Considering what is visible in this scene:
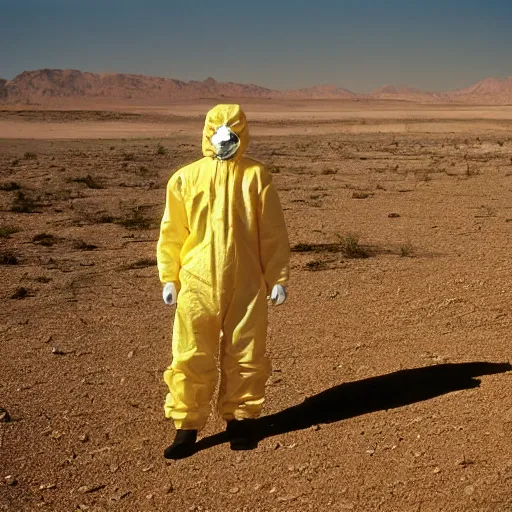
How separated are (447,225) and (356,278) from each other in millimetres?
3288

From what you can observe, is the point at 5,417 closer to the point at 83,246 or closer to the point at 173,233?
the point at 173,233

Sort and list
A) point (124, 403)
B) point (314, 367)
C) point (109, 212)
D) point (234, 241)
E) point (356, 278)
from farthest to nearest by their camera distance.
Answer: point (109, 212)
point (356, 278)
point (314, 367)
point (124, 403)
point (234, 241)

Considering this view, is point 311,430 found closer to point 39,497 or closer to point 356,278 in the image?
point 39,497

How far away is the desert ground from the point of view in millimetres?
4062

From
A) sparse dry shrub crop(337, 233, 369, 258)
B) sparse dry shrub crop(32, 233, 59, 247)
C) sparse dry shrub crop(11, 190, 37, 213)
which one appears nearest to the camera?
sparse dry shrub crop(337, 233, 369, 258)

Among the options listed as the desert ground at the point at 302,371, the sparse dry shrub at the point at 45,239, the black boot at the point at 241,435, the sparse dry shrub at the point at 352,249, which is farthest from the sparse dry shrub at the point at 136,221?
the black boot at the point at 241,435

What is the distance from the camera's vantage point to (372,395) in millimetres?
5156

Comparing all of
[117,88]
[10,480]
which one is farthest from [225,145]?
[117,88]

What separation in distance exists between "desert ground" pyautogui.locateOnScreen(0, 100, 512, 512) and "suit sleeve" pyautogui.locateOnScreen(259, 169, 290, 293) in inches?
36.0

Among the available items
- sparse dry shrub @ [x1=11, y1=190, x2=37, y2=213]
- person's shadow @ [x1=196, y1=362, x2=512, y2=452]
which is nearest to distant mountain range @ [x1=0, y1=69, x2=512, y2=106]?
sparse dry shrub @ [x1=11, y1=190, x2=37, y2=213]

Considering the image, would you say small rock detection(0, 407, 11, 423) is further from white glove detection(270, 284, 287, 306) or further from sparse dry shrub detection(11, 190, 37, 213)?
sparse dry shrub detection(11, 190, 37, 213)

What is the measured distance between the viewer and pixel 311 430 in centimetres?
467

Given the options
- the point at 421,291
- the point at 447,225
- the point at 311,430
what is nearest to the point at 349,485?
the point at 311,430

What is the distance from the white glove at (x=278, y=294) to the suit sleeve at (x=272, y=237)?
0.11 ft
